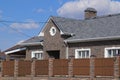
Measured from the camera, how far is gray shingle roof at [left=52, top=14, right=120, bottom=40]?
2958 cm

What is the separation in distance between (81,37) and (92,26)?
2382 millimetres

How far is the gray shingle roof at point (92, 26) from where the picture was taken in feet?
97.0

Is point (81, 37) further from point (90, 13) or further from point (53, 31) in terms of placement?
point (90, 13)

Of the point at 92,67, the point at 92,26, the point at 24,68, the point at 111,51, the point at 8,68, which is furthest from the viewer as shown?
the point at 92,26

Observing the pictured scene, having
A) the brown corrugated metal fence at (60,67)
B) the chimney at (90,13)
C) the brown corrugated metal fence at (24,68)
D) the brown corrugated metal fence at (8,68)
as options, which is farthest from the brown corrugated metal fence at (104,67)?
the chimney at (90,13)

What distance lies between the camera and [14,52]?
39781 mm

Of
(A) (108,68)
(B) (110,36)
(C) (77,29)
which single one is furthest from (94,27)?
(A) (108,68)

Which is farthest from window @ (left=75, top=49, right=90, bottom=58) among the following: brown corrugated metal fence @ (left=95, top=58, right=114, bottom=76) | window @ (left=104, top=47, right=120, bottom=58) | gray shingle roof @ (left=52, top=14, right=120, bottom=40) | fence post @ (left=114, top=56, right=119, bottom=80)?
fence post @ (left=114, top=56, right=119, bottom=80)

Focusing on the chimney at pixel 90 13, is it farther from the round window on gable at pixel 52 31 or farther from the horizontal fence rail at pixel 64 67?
the horizontal fence rail at pixel 64 67

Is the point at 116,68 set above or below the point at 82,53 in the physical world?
below

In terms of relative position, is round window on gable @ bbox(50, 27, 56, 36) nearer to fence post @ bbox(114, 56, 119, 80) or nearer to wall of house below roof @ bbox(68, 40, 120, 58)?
wall of house below roof @ bbox(68, 40, 120, 58)

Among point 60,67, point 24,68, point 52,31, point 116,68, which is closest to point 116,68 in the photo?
point 116,68

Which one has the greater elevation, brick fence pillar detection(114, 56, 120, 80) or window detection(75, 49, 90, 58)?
window detection(75, 49, 90, 58)

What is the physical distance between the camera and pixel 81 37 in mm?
30797
